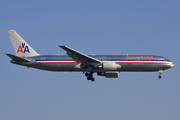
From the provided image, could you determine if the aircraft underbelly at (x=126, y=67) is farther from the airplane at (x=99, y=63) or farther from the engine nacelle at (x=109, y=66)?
the engine nacelle at (x=109, y=66)

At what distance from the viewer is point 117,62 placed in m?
52.2

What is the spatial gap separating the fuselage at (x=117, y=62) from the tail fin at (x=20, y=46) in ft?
10.9

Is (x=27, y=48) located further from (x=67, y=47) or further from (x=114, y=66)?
(x=114, y=66)

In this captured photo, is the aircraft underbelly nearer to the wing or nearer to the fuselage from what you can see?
the fuselage

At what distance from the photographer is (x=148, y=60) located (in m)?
52.4

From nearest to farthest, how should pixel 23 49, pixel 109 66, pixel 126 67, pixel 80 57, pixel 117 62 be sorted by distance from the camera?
pixel 80 57, pixel 109 66, pixel 126 67, pixel 117 62, pixel 23 49

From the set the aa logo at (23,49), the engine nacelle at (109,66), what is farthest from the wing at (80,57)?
the aa logo at (23,49)

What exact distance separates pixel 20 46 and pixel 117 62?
Result: 20.7 metres

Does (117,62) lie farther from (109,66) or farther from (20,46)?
(20,46)

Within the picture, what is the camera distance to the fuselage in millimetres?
52062

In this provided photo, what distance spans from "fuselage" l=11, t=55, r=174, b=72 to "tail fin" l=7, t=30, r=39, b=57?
3308 millimetres

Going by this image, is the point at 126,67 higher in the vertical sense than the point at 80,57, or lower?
lower

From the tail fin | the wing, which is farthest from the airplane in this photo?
the tail fin

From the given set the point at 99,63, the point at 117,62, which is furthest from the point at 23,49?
the point at 117,62
